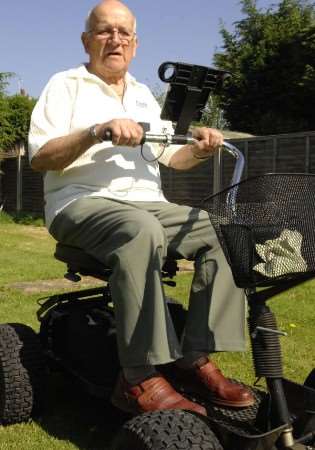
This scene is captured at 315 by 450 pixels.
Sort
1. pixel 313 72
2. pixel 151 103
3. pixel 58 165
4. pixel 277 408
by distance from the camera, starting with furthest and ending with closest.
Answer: pixel 313 72 < pixel 151 103 < pixel 58 165 < pixel 277 408

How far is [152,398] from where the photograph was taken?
2.16 metres

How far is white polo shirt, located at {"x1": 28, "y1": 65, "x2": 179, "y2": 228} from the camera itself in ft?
8.57

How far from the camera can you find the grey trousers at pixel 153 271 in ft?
7.14

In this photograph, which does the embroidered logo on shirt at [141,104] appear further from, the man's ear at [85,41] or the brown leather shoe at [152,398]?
the brown leather shoe at [152,398]

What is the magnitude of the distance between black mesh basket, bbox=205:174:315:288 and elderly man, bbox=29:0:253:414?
42 cm

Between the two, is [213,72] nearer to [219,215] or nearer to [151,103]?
[151,103]

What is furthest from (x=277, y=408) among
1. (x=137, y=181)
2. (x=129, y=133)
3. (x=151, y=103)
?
(x=151, y=103)

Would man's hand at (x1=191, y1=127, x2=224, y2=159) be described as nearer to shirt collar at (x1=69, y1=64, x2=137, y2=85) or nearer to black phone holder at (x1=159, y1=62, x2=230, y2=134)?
black phone holder at (x1=159, y1=62, x2=230, y2=134)

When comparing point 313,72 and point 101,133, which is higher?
point 313,72

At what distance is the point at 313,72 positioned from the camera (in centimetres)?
1839

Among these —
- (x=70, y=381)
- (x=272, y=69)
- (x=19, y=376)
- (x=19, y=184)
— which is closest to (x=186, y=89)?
(x=19, y=376)

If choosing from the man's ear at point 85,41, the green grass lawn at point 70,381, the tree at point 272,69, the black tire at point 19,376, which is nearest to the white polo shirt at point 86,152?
the man's ear at point 85,41

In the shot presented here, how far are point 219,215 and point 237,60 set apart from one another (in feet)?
68.8

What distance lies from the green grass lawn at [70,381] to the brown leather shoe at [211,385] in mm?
406
